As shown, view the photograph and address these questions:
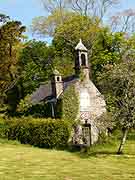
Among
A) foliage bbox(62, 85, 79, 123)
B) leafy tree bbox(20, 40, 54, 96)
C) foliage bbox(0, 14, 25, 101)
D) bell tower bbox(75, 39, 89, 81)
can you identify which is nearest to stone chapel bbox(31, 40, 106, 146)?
bell tower bbox(75, 39, 89, 81)

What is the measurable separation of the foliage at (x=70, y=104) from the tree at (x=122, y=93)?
861 centimetres

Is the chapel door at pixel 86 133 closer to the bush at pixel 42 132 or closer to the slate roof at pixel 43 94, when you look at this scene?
the slate roof at pixel 43 94

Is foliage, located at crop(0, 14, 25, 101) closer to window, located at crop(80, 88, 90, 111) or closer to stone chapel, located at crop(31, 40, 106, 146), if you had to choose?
stone chapel, located at crop(31, 40, 106, 146)

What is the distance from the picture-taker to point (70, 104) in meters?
41.3

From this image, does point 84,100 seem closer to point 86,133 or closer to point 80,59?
point 86,133

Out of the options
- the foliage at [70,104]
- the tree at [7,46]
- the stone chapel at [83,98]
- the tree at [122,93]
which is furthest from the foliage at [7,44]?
the tree at [122,93]

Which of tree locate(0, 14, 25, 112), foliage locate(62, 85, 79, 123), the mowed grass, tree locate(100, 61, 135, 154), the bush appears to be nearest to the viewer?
the mowed grass

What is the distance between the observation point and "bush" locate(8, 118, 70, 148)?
35.5 m

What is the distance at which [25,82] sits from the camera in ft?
189

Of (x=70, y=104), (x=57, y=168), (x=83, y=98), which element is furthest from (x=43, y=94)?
(x=57, y=168)

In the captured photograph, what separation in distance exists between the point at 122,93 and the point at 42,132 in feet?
26.5

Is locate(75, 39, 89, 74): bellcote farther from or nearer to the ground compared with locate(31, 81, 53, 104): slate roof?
farther from the ground

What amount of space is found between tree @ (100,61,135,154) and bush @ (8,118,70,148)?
18.0 feet

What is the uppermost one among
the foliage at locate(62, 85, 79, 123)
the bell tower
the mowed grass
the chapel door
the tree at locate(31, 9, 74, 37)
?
the tree at locate(31, 9, 74, 37)
